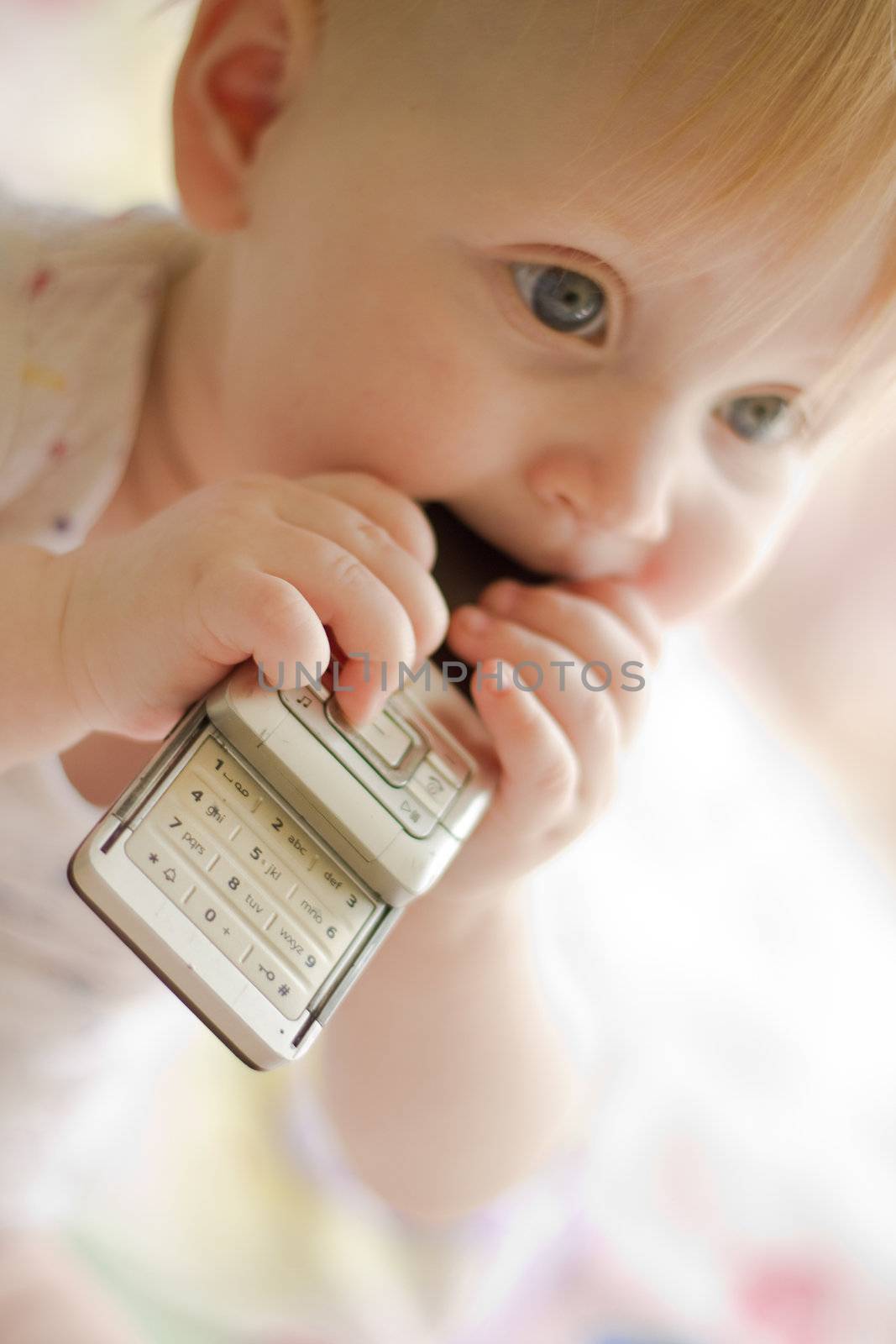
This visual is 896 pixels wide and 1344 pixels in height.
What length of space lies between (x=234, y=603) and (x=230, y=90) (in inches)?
11.7

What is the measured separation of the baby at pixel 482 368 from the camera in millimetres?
445

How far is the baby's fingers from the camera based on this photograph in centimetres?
52

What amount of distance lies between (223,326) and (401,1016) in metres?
0.39

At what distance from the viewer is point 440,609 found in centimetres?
49

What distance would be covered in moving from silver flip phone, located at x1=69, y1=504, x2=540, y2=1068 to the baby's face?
5.3 inches

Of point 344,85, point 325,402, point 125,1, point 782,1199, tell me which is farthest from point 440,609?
point 125,1

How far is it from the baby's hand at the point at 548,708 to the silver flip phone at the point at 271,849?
0.03 m

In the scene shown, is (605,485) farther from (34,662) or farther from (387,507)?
(34,662)

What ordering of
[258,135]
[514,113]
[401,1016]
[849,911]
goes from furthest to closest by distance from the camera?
→ 1. [849,911]
2. [401,1016]
3. [258,135]
4. [514,113]

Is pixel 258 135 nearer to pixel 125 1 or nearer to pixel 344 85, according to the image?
pixel 344 85

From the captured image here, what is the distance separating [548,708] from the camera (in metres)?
0.56

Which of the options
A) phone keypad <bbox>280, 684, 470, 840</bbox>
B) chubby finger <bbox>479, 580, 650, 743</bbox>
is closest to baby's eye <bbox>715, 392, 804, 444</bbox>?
chubby finger <bbox>479, 580, 650, 743</bbox>

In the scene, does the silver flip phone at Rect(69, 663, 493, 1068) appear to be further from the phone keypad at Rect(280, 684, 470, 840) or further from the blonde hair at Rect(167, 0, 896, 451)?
the blonde hair at Rect(167, 0, 896, 451)

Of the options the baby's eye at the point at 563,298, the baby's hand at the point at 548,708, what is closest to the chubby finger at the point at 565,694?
the baby's hand at the point at 548,708
